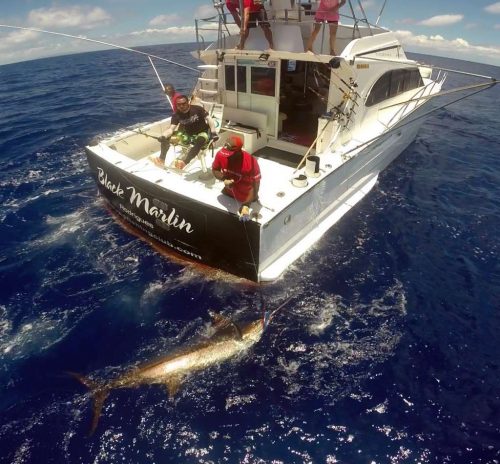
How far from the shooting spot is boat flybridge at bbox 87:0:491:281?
5406 mm

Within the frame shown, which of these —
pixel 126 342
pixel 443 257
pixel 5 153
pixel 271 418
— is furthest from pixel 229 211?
pixel 5 153

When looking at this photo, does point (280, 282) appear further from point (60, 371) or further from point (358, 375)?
point (60, 371)

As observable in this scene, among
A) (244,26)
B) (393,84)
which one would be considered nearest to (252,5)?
(244,26)

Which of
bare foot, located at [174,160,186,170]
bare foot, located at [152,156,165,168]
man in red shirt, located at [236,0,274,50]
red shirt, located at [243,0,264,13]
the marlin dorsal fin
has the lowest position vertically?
the marlin dorsal fin

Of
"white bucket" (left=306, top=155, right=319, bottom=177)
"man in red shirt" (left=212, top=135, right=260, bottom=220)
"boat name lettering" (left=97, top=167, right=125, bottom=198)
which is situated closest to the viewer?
"man in red shirt" (left=212, top=135, right=260, bottom=220)

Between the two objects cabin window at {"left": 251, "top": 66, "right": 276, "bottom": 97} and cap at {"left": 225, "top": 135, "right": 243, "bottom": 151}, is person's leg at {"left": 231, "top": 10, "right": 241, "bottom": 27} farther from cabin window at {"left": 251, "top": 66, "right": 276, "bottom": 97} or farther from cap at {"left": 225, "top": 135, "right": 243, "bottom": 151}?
cap at {"left": 225, "top": 135, "right": 243, "bottom": 151}

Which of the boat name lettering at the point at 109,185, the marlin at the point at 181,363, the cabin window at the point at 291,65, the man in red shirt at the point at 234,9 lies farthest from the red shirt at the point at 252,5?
the marlin at the point at 181,363

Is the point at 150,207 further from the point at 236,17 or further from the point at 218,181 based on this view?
the point at 236,17

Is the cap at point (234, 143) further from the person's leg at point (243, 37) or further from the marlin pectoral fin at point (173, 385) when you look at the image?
the person's leg at point (243, 37)

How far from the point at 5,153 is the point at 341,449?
13.0 meters

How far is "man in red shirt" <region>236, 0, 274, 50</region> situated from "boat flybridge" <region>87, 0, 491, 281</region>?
0.77ft

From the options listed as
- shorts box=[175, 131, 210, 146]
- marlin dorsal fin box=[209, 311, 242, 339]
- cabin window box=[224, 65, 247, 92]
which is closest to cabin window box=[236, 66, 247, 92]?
cabin window box=[224, 65, 247, 92]

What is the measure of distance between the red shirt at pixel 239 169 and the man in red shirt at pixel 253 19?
3786mm

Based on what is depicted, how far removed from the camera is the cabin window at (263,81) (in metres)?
7.39
